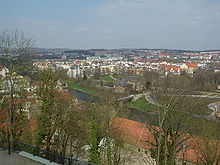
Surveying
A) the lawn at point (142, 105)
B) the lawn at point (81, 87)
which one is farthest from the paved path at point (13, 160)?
the lawn at point (81, 87)

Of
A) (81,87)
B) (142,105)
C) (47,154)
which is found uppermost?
(47,154)

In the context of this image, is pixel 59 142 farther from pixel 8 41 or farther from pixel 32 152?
pixel 8 41

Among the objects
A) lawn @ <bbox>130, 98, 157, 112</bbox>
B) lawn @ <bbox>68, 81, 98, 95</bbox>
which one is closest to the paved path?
lawn @ <bbox>130, 98, 157, 112</bbox>

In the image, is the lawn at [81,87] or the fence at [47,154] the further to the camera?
the lawn at [81,87]

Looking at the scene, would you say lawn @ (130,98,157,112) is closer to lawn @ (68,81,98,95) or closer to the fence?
lawn @ (68,81,98,95)

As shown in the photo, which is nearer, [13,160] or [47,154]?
[13,160]

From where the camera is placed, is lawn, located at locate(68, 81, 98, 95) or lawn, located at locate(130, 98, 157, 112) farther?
lawn, located at locate(68, 81, 98, 95)

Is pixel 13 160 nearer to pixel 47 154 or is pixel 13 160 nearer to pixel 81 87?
pixel 47 154

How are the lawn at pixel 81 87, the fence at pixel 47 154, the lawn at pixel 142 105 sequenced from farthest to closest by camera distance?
the lawn at pixel 81 87, the lawn at pixel 142 105, the fence at pixel 47 154

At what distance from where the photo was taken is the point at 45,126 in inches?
309

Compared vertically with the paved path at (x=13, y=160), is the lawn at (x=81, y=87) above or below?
below

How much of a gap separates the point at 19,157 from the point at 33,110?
16.1 feet

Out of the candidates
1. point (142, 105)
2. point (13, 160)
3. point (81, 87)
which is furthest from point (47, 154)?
point (81, 87)

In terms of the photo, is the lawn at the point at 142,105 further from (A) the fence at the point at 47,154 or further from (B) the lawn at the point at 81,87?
(A) the fence at the point at 47,154
